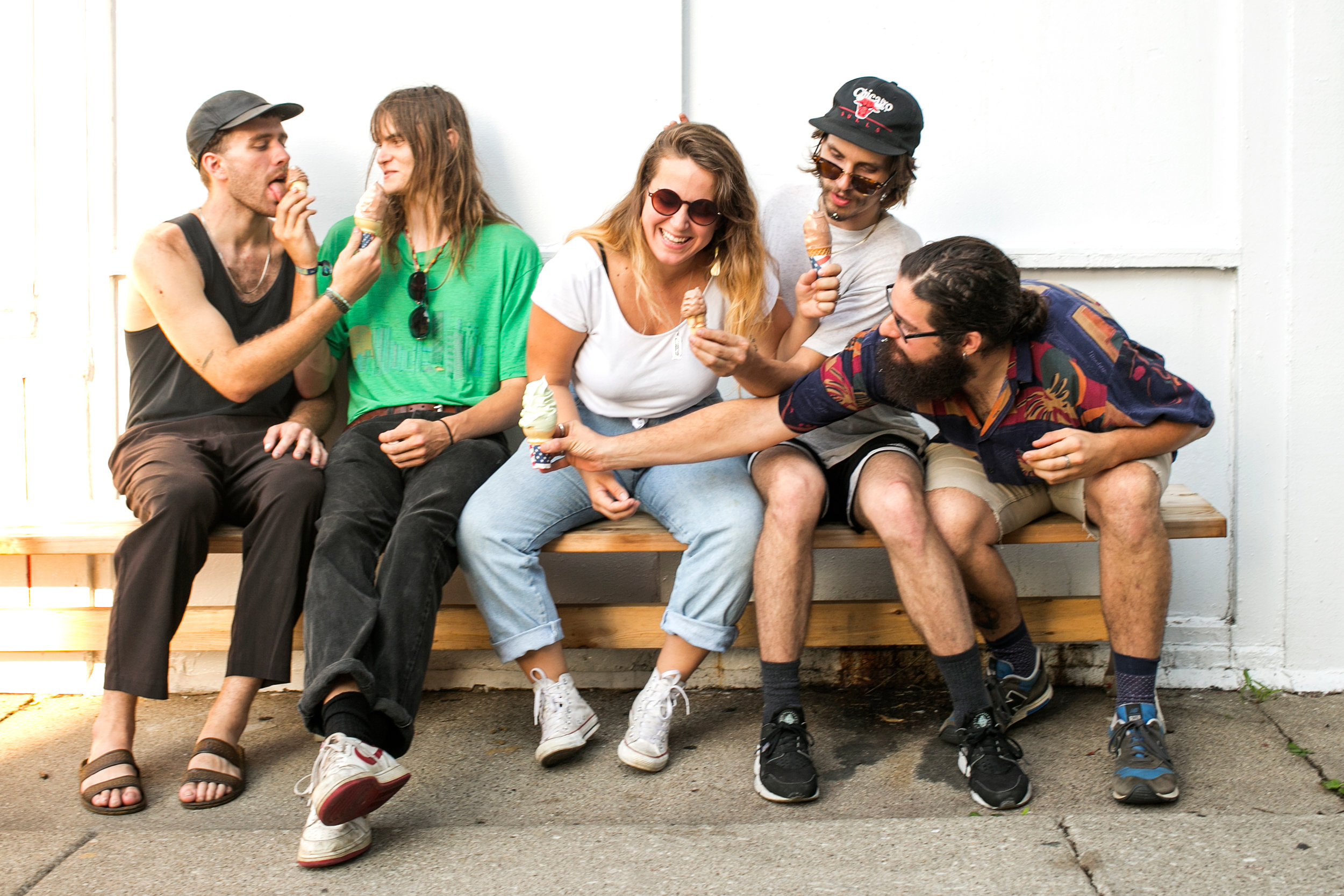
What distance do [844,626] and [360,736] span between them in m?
1.56

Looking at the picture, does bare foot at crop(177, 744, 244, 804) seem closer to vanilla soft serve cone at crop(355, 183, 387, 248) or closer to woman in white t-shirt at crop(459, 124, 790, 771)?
woman in white t-shirt at crop(459, 124, 790, 771)

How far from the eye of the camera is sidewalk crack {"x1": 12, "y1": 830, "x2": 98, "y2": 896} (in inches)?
96.2

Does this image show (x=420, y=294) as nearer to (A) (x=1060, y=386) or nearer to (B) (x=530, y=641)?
(B) (x=530, y=641)

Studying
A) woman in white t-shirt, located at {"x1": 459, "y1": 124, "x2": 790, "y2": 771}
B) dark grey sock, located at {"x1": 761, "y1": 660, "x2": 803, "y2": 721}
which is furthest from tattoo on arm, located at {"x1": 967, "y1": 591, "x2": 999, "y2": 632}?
woman in white t-shirt, located at {"x1": 459, "y1": 124, "x2": 790, "y2": 771}

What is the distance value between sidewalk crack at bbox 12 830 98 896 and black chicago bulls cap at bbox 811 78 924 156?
2.75 m

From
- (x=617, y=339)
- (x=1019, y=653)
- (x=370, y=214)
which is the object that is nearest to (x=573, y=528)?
(x=617, y=339)

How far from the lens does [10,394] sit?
370 cm

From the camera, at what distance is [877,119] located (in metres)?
3.09

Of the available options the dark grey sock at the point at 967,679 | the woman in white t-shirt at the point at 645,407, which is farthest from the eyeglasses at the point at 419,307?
the dark grey sock at the point at 967,679

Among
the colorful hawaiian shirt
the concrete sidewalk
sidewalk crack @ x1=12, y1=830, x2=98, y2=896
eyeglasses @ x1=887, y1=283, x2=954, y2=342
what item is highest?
eyeglasses @ x1=887, y1=283, x2=954, y2=342

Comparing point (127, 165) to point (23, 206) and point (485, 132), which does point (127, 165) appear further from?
point (485, 132)

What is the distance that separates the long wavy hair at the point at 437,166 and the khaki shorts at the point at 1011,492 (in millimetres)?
1667

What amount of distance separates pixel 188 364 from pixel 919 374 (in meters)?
2.25

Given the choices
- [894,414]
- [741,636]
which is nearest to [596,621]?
[741,636]
